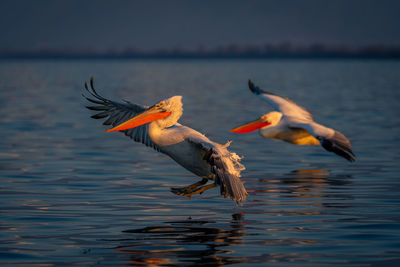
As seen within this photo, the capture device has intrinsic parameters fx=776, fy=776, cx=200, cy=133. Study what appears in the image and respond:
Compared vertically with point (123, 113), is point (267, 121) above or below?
above

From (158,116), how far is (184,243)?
8.91ft

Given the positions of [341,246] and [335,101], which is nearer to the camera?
[341,246]

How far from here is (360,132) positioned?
19562 mm

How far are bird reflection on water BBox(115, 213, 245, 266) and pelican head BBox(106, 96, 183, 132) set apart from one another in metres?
1.70

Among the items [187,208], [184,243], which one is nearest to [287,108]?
[187,208]

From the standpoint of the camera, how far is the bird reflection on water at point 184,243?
23.9 ft

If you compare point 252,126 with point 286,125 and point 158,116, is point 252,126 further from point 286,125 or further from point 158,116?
point 158,116

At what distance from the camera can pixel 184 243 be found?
790 centimetres

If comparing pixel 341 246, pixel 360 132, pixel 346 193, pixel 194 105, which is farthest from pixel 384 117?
pixel 341 246

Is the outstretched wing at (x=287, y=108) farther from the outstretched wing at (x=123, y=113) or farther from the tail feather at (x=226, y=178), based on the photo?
the tail feather at (x=226, y=178)

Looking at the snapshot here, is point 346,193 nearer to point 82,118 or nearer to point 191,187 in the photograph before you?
point 191,187

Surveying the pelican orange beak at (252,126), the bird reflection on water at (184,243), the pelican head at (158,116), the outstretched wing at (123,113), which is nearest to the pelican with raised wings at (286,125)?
the pelican orange beak at (252,126)

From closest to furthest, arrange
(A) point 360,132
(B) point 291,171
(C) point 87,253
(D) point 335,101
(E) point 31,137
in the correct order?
1. (C) point 87,253
2. (B) point 291,171
3. (E) point 31,137
4. (A) point 360,132
5. (D) point 335,101

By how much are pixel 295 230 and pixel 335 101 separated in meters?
26.5
